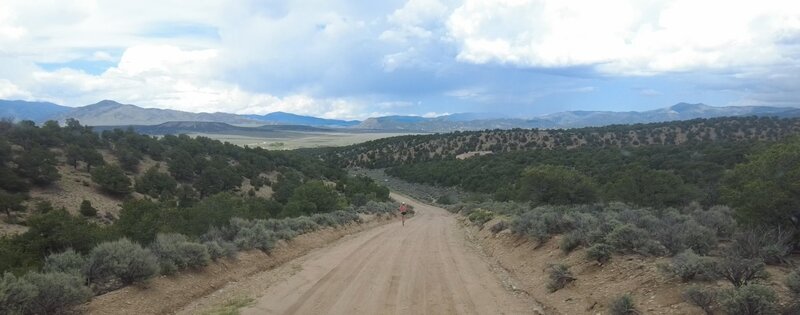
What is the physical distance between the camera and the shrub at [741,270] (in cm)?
824

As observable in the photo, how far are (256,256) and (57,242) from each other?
28.6ft

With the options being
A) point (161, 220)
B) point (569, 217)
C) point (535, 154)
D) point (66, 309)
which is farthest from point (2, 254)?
point (535, 154)

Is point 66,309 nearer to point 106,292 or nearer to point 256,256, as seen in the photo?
point 106,292

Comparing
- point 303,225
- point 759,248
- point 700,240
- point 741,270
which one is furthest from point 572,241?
point 303,225

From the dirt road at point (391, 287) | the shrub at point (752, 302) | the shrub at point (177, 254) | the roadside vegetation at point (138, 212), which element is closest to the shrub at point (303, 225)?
the roadside vegetation at point (138, 212)

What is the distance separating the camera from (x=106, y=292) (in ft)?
34.2

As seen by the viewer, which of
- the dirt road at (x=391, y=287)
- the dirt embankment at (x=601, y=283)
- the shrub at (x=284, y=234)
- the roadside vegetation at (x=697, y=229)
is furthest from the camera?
the shrub at (x=284, y=234)

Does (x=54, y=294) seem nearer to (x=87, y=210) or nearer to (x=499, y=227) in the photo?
(x=499, y=227)

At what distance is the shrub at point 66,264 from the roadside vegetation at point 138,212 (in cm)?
2

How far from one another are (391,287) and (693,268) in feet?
21.4

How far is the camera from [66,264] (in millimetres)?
10945

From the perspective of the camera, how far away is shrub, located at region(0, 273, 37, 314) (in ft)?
26.6

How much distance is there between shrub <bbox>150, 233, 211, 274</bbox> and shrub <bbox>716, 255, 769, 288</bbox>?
11742 millimetres

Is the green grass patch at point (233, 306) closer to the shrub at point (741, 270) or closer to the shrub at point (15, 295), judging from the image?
the shrub at point (15, 295)
